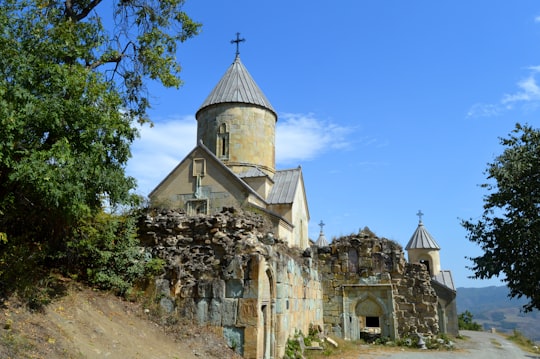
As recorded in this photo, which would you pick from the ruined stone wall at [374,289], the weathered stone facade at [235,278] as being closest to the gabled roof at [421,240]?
the ruined stone wall at [374,289]

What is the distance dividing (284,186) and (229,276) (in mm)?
8802

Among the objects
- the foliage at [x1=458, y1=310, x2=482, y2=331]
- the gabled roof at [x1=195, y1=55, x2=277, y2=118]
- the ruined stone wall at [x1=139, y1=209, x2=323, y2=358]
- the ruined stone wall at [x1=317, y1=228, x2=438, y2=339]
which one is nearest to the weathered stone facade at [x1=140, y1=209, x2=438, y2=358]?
the ruined stone wall at [x1=139, y1=209, x2=323, y2=358]

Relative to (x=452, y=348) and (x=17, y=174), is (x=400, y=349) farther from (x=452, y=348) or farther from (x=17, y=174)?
(x=17, y=174)

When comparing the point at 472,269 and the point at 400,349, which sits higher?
the point at 472,269

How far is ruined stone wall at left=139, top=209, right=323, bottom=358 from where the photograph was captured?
25.6 feet

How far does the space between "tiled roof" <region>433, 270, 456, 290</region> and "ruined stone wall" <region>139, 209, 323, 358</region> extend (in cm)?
1833

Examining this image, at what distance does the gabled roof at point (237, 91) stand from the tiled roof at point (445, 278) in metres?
15.8

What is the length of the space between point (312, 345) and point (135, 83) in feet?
26.3

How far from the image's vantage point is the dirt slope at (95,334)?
16.8 ft

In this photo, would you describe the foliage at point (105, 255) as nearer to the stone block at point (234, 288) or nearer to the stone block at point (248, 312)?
the stone block at point (234, 288)

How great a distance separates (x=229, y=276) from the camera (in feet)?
26.4

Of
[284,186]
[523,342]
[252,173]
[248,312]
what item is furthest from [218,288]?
[523,342]

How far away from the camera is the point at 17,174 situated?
5.18m

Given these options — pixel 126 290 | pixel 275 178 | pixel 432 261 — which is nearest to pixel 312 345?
pixel 126 290
